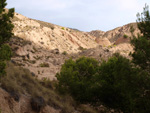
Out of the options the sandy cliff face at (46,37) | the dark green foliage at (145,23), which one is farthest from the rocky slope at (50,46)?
the dark green foliage at (145,23)

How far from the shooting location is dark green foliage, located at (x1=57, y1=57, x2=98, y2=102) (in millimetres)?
17750

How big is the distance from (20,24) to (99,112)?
42.3 m

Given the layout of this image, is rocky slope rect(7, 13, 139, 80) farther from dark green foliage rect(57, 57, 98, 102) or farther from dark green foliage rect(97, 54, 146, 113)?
dark green foliage rect(97, 54, 146, 113)

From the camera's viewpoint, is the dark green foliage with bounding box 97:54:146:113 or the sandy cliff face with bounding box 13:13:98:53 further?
the sandy cliff face with bounding box 13:13:98:53

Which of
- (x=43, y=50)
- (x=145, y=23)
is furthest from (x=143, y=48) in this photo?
(x=43, y=50)

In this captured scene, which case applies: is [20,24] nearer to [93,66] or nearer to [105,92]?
[93,66]

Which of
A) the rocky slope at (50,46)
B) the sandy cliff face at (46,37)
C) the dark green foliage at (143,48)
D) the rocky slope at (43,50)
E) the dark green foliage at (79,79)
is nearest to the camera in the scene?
the dark green foliage at (143,48)

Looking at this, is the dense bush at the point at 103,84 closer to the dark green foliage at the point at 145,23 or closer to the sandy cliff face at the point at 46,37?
the dark green foliage at the point at 145,23

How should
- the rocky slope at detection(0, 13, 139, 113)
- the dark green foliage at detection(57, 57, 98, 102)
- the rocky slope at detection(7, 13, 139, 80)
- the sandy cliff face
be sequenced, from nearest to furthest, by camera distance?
1. the rocky slope at detection(0, 13, 139, 113)
2. the dark green foliage at detection(57, 57, 98, 102)
3. the rocky slope at detection(7, 13, 139, 80)
4. the sandy cliff face

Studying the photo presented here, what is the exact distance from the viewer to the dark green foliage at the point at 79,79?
17750 millimetres

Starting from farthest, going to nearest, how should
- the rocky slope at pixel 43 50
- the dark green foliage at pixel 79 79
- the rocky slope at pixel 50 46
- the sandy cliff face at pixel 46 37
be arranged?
the sandy cliff face at pixel 46 37, the rocky slope at pixel 50 46, the dark green foliage at pixel 79 79, the rocky slope at pixel 43 50

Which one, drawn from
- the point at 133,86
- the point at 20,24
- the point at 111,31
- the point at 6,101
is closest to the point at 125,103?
the point at 133,86

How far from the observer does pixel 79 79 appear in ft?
63.5

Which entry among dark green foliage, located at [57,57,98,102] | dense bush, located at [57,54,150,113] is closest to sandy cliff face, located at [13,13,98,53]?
dark green foliage, located at [57,57,98,102]
